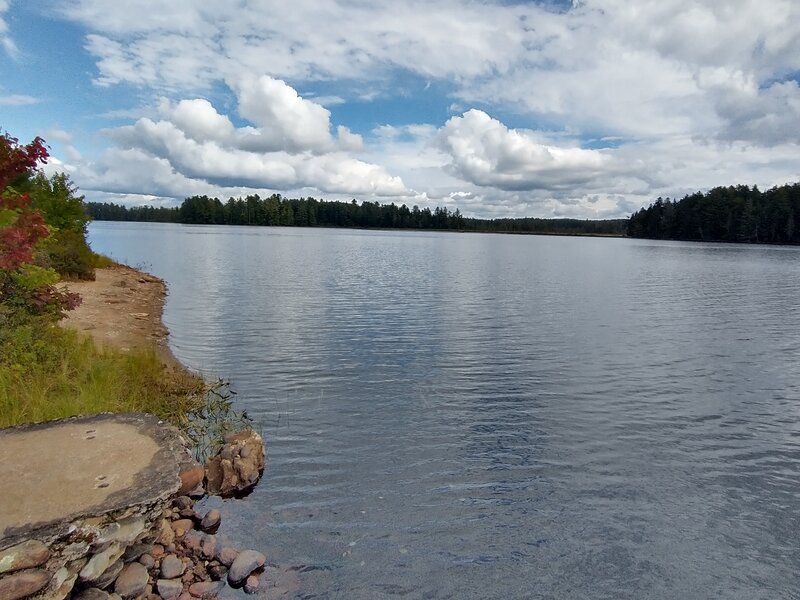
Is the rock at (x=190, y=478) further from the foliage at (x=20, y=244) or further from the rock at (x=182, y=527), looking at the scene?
the foliage at (x=20, y=244)

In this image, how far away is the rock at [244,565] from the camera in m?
6.93

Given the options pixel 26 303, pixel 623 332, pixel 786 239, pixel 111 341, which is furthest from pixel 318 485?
A: pixel 786 239

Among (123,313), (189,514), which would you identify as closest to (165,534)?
(189,514)

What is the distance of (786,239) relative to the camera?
133375 mm

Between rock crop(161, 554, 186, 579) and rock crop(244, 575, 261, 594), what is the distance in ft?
2.74

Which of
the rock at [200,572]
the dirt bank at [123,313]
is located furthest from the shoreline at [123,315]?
the rock at [200,572]

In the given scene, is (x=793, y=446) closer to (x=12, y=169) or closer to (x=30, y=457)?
(x=30, y=457)

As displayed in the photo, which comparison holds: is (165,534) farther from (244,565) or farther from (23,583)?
(23,583)

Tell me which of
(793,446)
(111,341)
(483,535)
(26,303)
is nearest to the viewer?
(483,535)

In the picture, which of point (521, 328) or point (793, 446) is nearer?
point (793, 446)

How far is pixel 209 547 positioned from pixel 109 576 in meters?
1.36

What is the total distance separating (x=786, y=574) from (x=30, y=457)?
1063 cm

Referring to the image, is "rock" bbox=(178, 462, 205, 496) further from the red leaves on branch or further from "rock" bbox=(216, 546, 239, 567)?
the red leaves on branch

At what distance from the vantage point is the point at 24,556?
221 inches
